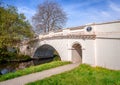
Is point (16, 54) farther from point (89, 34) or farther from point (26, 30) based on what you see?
point (89, 34)

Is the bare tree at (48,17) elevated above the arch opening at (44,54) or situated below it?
above

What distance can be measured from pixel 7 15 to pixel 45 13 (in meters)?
13.6

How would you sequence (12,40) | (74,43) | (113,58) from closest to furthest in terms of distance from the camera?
(113,58) < (74,43) < (12,40)

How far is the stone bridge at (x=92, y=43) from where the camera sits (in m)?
17.0

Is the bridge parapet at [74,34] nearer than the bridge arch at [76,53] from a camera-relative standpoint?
Yes

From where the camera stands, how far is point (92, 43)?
1923cm

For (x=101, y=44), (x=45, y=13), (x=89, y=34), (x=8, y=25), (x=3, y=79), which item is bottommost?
(x=3, y=79)

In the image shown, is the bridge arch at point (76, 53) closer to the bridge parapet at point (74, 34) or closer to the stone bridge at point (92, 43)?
the stone bridge at point (92, 43)

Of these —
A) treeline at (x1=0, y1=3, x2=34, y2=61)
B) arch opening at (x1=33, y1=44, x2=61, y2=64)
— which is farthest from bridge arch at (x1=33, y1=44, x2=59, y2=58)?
treeline at (x1=0, y1=3, x2=34, y2=61)

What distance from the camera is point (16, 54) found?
33.3 meters

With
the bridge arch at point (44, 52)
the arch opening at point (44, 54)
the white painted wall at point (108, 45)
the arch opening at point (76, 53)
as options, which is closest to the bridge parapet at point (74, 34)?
the white painted wall at point (108, 45)

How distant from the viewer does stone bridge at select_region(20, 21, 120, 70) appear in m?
17.0

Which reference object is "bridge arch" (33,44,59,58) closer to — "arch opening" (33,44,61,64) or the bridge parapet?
"arch opening" (33,44,61,64)

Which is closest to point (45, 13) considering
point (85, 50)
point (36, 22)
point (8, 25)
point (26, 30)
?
point (36, 22)
